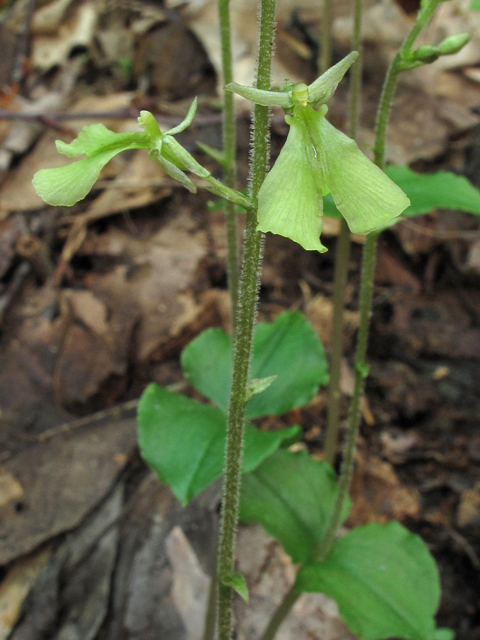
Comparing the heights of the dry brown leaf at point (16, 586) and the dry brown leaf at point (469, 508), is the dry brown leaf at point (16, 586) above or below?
below

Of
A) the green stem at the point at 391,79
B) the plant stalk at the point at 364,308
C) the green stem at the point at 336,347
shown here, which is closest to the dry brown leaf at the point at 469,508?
the green stem at the point at 336,347

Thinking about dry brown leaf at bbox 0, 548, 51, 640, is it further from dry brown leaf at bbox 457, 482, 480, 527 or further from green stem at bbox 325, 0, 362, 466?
dry brown leaf at bbox 457, 482, 480, 527

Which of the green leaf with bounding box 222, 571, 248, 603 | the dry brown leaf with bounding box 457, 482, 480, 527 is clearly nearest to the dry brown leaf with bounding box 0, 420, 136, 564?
the green leaf with bounding box 222, 571, 248, 603

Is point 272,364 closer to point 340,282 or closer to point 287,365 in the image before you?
point 287,365

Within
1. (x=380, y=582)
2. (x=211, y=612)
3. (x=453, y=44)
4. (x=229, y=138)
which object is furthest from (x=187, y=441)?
(x=453, y=44)

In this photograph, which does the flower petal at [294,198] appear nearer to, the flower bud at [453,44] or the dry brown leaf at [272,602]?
the flower bud at [453,44]

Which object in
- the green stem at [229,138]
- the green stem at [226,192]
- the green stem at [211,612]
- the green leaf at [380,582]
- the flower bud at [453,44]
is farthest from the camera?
the green stem at [211,612]
